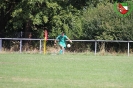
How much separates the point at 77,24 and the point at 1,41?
824cm

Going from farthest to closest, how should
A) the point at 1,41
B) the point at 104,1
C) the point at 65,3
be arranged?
the point at 104,1
the point at 65,3
the point at 1,41

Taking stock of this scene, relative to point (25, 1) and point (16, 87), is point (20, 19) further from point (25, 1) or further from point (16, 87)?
point (16, 87)

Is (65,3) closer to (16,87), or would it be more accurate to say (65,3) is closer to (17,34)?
(17,34)

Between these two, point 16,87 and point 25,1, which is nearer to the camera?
point 16,87

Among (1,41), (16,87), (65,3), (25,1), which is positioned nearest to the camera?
(16,87)

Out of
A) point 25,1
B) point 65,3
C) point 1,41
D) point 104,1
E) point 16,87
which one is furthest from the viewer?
point 104,1

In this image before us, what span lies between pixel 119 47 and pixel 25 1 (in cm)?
977

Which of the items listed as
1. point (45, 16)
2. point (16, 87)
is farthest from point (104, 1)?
point (16, 87)

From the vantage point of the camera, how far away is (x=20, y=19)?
1428 inches

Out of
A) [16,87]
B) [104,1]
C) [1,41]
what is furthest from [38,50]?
[16,87]

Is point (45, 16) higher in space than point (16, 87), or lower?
higher

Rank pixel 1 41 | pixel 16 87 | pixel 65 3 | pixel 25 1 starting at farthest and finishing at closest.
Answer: pixel 65 3
pixel 25 1
pixel 1 41
pixel 16 87

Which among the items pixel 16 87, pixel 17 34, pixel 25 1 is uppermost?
pixel 25 1

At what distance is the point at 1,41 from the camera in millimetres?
32875
